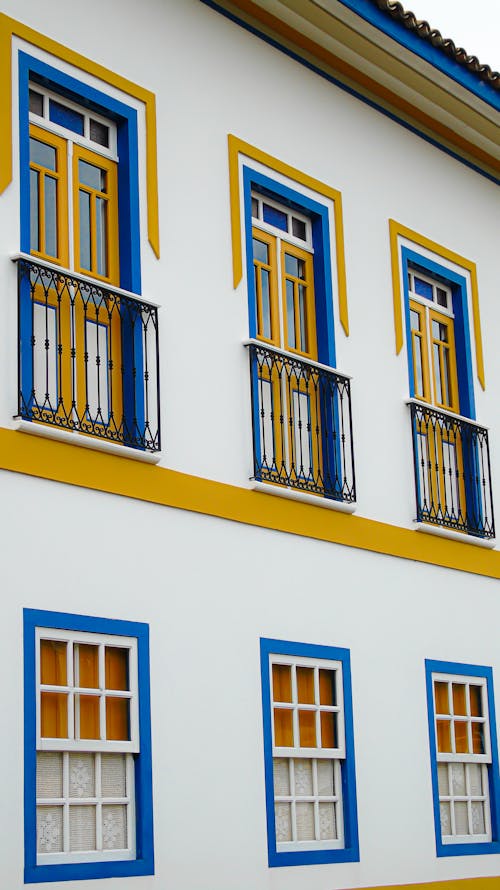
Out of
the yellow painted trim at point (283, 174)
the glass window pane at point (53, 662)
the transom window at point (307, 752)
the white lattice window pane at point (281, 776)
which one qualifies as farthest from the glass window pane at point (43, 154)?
the white lattice window pane at point (281, 776)

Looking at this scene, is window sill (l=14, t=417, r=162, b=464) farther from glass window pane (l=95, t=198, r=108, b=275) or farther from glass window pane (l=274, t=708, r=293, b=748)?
glass window pane (l=274, t=708, r=293, b=748)

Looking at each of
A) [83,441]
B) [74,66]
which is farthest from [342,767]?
[74,66]

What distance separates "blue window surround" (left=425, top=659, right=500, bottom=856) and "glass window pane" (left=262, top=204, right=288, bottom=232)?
3.37m

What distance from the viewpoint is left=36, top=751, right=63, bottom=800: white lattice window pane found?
8.09 meters

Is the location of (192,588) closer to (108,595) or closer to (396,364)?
(108,595)

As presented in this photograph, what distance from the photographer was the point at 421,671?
11281 mm

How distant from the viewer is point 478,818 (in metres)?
11.7

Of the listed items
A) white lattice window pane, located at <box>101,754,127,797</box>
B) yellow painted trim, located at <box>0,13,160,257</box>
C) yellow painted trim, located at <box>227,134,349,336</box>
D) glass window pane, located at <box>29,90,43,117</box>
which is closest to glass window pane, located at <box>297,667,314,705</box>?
white lattice window pane, located at <box>101,754,127,797</box>

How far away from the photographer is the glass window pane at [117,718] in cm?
861

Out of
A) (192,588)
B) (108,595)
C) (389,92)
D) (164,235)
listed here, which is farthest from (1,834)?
(389,92)

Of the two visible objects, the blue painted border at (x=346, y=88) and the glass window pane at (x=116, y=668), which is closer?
the glass window pane at (x=116, y=668)

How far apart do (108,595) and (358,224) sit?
4229 millimetres

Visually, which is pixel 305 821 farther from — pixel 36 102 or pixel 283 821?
pixel 36 102

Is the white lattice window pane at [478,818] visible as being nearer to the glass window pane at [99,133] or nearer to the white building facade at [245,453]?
the white building facade at [245,453]
